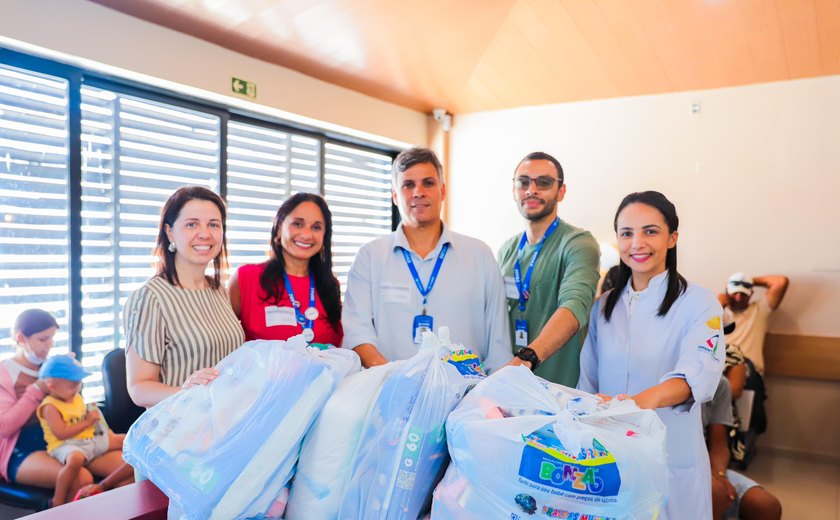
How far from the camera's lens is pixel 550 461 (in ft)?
2.85

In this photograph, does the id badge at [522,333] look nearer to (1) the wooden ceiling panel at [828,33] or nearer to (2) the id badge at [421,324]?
(2) the id badge at [421,324]

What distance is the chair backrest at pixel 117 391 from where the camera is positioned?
2.71 m

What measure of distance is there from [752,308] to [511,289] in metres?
3.27

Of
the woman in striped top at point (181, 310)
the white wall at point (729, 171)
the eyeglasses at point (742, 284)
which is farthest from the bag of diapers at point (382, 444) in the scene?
the white wall at point (729, 171)

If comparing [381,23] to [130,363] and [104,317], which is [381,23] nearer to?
[104,317]

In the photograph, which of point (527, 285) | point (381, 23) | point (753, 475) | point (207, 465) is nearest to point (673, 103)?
point (381, 23)

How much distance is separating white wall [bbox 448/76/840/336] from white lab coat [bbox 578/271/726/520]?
3.61 metres

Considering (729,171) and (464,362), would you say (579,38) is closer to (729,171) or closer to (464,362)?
(729,171)

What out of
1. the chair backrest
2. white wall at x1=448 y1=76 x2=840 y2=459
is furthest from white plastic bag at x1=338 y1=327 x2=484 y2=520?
white wall at x1=448 y1=76 x2=840 y2=459

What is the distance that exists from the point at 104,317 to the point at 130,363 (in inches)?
79.5

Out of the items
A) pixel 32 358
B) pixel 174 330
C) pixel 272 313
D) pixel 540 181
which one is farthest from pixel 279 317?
pixel 32 358

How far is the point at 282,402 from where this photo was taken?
1.10 meters

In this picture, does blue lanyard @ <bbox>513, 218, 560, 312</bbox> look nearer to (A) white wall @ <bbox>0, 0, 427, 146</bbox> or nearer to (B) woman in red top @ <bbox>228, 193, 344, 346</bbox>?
(B) woman in red top @ <bbox>228, 193, 344, 346</bbox>

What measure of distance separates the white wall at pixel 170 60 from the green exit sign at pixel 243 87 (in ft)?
0.11
